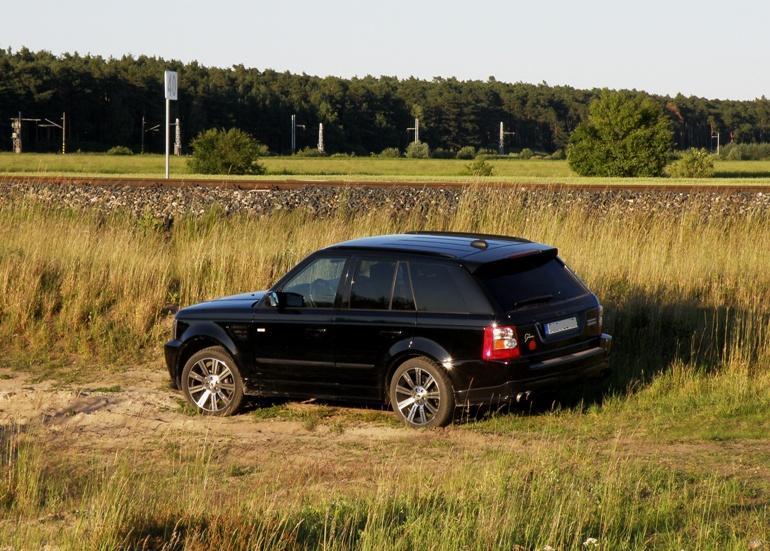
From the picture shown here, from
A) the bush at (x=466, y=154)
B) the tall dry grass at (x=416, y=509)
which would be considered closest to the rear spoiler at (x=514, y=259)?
the tall dry grass at (x=416, y=509)

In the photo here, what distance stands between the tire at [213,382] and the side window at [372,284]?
1.46m

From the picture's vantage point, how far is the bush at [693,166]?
5547cm

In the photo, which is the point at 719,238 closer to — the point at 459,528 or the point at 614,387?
the point at 614,387

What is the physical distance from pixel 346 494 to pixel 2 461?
2.62 m

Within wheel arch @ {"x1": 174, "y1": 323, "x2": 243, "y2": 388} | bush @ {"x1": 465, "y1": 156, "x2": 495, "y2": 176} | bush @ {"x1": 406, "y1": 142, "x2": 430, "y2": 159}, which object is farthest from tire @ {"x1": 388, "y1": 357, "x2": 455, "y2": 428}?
bush @ {"x1": 406, "y1": 142, "x2": 430, "y2": 159}

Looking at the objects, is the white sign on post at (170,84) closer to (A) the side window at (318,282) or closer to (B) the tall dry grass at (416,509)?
(A) the side window at (318,282)

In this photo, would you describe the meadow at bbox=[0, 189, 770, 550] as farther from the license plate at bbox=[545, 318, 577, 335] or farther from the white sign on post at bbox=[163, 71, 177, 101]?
the white sign on post at bbox=[163, 71, 177, 101]

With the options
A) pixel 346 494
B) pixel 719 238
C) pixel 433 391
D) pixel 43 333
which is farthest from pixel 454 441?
pixel 719 238

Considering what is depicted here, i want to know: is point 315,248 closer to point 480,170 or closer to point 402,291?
point 402,291

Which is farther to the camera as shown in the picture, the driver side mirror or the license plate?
the driver side mirror

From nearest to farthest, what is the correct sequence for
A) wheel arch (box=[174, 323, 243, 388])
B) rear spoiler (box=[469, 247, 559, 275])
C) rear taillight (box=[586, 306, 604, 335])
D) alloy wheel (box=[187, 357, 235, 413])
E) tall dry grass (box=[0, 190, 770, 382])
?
rear spoiler (box=[469, 247, 559, 275])
rear taillight (box=[586, 306, 604, 335])
wheel arch (box=[174, 323, 243, 388])
alloy wheel (box=[187, 357, 235, 413])
tall dry grass (box=[0, 190, 770, 382])

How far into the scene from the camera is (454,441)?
979cm

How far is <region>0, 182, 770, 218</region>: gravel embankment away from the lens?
22625mm

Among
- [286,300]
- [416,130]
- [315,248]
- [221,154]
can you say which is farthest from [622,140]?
[416,130]
